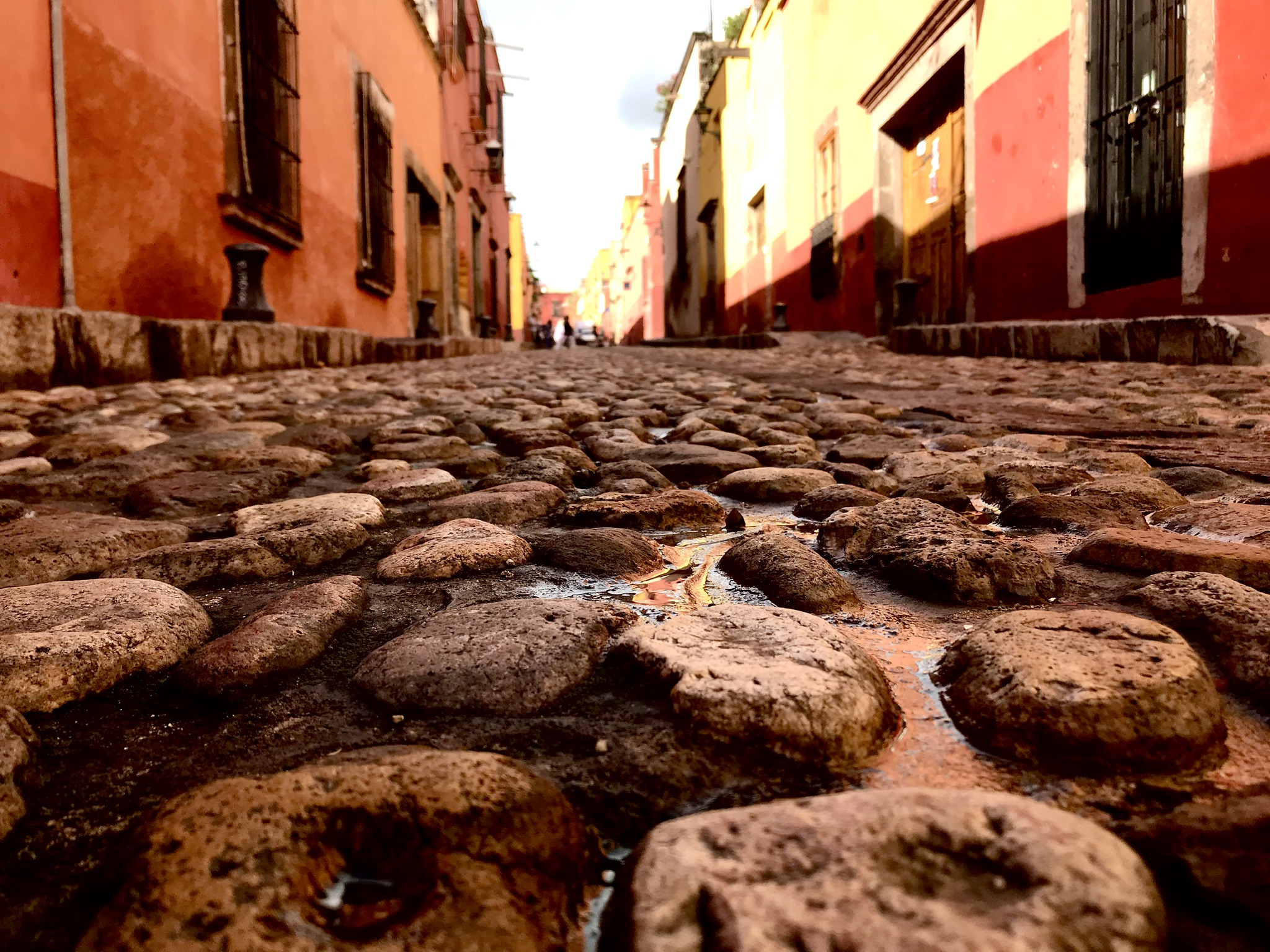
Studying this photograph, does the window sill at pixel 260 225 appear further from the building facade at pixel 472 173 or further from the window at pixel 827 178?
the window at pixel 827 178

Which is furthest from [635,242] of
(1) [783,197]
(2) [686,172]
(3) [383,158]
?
(3) [383,158]

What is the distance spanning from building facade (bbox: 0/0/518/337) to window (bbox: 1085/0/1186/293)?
197 inches

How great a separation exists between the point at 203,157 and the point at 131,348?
5.46ft

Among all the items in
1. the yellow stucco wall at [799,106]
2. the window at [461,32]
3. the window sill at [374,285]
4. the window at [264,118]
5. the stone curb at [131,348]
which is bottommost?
the stone curb at [131,348]

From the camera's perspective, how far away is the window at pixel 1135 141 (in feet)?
14.6

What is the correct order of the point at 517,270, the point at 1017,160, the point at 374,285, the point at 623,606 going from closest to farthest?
the point at 623,606 < the point at 1017,160 < the point at 374,285 < the point at 517,270

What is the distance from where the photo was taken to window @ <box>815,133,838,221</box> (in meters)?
10.7

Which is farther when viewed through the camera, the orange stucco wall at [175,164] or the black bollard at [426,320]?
the black bollard at [426,320]

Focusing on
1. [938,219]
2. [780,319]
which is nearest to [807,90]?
[780,319]

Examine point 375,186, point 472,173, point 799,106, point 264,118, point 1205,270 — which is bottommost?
point 1205,270

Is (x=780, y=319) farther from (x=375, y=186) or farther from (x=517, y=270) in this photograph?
(x=517, y=270)

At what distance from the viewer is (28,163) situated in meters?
3.47

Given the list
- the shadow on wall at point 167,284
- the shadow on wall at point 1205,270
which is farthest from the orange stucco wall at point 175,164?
the shadow on wall at point 1205,270

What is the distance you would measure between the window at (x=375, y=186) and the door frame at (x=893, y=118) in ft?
16.3
